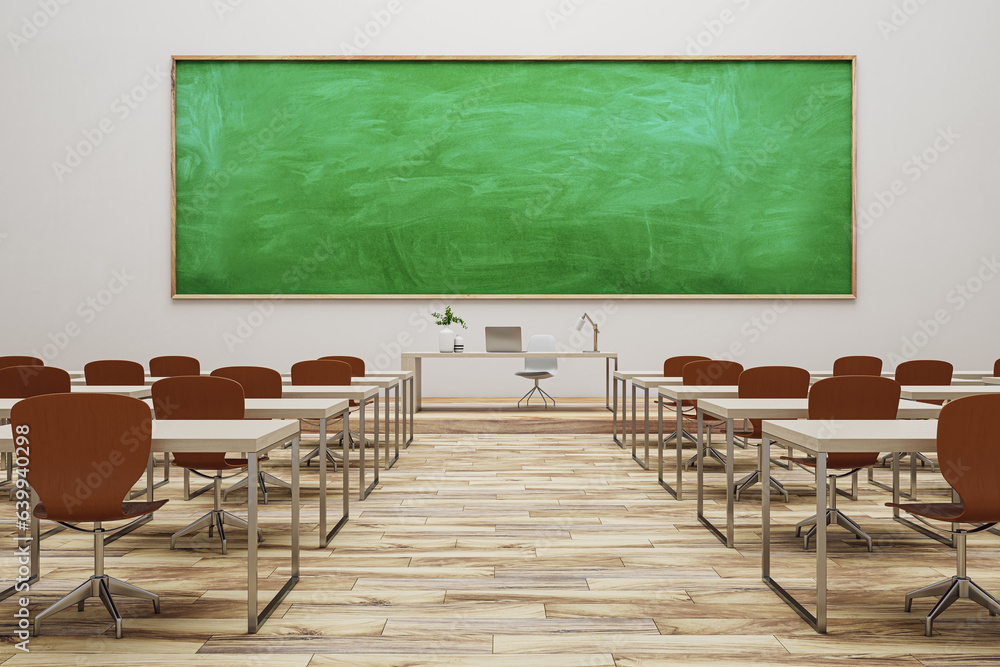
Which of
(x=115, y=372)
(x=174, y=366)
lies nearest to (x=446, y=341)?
(x=174, y=366)

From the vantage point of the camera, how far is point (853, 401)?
3092mm

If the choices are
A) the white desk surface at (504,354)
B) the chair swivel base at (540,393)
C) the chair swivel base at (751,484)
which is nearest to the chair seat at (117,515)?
the chair swivel base at (751,484)

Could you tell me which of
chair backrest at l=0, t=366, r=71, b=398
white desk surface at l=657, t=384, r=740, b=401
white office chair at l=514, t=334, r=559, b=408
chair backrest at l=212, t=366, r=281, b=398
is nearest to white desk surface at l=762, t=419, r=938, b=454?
white desk surface at l=657, t=384, r=740, b=401

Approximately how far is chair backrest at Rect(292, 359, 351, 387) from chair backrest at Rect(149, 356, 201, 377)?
77 cm

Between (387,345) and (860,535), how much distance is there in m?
6.38

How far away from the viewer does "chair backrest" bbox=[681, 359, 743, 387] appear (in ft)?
16.3

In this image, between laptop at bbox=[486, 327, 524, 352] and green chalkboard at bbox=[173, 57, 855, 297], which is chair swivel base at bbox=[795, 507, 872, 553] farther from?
green chalkboard at bbox=[173, 57, 855, 297]

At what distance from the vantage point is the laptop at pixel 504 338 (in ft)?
24.3

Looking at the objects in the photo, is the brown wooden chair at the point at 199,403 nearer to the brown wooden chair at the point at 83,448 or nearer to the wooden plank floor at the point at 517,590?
the wooden plank floor at the point at 517,590

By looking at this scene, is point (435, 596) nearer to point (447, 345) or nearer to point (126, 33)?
point (447, 345)

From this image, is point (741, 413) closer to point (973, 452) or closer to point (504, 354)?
point (973, 452)

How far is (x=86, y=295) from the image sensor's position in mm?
8719

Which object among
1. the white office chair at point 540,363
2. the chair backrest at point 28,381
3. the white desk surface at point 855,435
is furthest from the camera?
the white office chair at point 540,363

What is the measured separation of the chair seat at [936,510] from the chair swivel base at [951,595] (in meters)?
0.27
